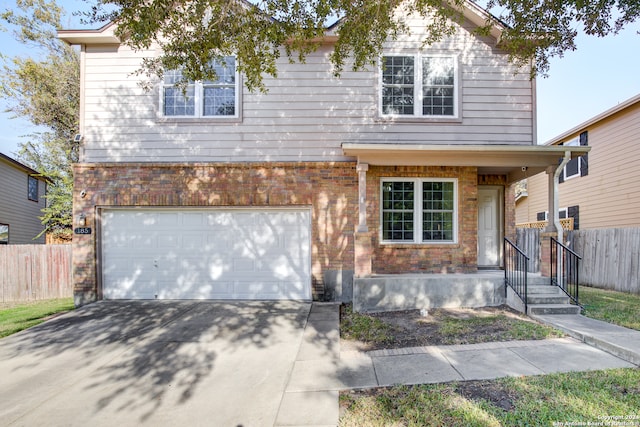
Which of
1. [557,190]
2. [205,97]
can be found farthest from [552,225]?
[205,97]

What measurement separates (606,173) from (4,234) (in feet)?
79.2

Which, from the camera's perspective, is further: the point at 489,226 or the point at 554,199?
the point at 489,226

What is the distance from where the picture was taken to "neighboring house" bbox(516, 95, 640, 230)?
429 inches

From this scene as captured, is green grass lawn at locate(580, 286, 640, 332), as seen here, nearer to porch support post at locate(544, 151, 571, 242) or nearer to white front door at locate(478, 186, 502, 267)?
porch support post at locate(544, 151, 571, 242)

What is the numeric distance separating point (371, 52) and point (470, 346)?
541 cm

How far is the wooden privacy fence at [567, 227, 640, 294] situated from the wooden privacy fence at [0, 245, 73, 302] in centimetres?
1531

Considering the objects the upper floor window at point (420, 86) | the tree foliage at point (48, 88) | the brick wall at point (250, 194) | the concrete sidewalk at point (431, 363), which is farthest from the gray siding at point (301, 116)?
the tree foliage at point (48, 88)

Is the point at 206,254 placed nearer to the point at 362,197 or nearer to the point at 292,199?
the point at 292,199

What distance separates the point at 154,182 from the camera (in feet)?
24.7

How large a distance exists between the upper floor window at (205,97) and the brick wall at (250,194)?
1342mm

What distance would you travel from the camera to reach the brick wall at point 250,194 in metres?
7.43

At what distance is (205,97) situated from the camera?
770cm

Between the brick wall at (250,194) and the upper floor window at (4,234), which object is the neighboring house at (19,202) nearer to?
the upper floor window at (4,234)

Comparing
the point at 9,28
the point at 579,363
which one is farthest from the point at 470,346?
the point at 9,28
